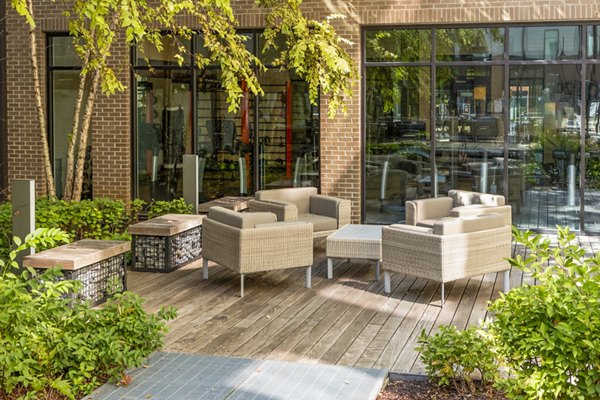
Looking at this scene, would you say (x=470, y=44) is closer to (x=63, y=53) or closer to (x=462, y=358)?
(x=63, y=53)

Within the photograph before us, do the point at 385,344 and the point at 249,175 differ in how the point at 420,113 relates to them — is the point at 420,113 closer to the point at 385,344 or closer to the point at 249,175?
the point at 249,175

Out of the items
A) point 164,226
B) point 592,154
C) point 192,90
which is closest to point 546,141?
point 592,154

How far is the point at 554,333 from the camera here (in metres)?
5.20

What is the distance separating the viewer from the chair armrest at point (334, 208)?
1251cm

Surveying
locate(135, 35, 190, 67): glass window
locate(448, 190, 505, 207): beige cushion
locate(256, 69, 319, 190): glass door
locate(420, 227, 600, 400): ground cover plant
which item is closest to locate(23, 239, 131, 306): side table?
locate(420, 227, 600, 400): ground cover plant

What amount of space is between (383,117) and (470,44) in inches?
67.1

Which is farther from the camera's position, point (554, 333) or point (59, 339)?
point (59, 339)

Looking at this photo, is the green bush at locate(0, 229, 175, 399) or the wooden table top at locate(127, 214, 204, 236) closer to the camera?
the green bush at locate(0, 229, 175, 399)

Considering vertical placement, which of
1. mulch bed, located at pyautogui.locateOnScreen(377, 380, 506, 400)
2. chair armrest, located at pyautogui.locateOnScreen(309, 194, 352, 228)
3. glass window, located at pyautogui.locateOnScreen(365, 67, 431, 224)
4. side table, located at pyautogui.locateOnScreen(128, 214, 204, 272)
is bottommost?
mulch bed, located at pyautogui.locateOnScreen(377, 380, 506, 400)

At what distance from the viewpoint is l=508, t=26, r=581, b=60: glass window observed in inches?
554

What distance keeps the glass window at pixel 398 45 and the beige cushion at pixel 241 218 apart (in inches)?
197

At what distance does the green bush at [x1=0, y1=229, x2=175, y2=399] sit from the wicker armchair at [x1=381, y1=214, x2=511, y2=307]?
3449mm

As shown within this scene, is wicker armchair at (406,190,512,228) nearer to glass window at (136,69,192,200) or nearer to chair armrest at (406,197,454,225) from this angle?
chair armrest at (406,197,454,225)

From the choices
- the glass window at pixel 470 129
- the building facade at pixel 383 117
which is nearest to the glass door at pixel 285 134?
the building facade at pixel 383 117
